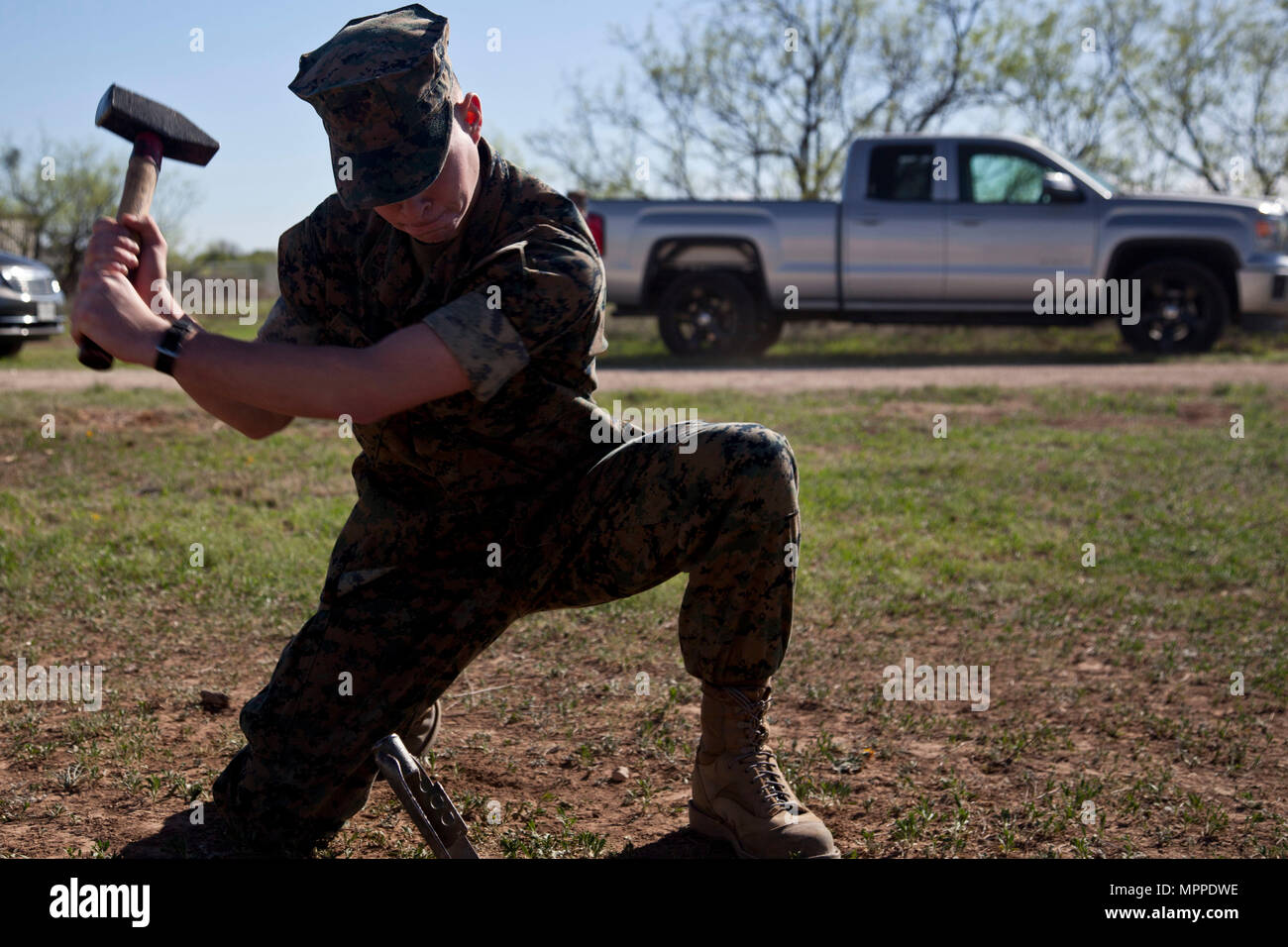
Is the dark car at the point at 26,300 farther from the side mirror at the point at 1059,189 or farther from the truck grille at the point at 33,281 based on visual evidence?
the side mirror at the point at 1059,189

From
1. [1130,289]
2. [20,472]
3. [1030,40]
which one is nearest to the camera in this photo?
[20,472]

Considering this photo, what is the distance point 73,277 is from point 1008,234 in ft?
53.2

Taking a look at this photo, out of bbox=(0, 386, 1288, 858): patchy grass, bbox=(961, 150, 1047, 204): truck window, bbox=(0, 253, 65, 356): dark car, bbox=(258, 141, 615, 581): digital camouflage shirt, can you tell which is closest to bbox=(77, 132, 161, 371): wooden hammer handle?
bbox=(258, 141, 615, 581): digital camouflage shirt

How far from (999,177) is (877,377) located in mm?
3156

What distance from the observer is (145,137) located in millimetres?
2943

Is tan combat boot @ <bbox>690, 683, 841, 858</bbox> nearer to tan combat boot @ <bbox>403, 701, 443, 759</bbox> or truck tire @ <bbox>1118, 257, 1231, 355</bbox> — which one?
tan combat boot @ <bbox>403, 701, 443, 759</bbox>

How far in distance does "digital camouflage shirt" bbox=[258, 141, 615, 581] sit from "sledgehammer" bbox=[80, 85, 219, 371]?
1.13 ft

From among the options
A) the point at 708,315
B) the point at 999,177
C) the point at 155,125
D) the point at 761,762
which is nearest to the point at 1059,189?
the point at 999,177

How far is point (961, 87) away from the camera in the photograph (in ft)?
70.3

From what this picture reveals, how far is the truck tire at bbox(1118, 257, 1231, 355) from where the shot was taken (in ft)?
40.2

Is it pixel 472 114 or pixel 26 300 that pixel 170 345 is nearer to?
pixel 472 114

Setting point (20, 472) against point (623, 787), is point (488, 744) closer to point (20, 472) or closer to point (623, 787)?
point (623, 787)

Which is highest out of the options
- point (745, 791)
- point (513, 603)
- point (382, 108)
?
point (382, 108)
